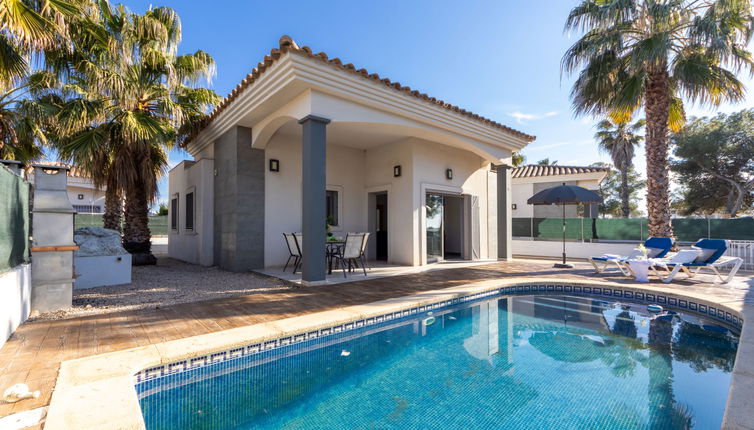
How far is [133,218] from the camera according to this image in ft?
30.5

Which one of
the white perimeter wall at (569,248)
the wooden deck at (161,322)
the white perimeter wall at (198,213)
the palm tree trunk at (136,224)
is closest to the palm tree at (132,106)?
the palm tree trunk at (136,224)

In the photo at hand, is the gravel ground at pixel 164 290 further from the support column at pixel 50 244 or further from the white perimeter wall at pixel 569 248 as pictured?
the white perimeter wall at pixel 569 248

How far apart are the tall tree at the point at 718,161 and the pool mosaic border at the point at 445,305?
68.3ft

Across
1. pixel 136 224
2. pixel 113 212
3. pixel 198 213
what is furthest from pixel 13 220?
pixel 113 212

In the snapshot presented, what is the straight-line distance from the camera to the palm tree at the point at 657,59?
739 centimetres

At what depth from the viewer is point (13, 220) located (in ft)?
12.1

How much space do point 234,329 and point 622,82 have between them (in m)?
10.6

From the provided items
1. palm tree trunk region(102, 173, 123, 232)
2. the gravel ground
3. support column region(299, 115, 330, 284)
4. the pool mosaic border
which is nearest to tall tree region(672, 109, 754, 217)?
the pool mosaic border

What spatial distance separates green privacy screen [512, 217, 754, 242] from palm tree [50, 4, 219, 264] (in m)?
13.0

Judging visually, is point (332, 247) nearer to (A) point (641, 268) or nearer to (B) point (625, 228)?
(A) point (641, 268)

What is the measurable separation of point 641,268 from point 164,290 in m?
9.26

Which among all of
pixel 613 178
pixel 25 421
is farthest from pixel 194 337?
pixel 613 178

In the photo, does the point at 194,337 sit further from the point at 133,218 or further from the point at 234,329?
the point at 133,218

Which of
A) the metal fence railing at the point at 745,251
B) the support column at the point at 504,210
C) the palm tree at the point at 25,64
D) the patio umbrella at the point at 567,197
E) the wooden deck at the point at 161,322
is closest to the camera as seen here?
the wooden deck at the point at 161,322
